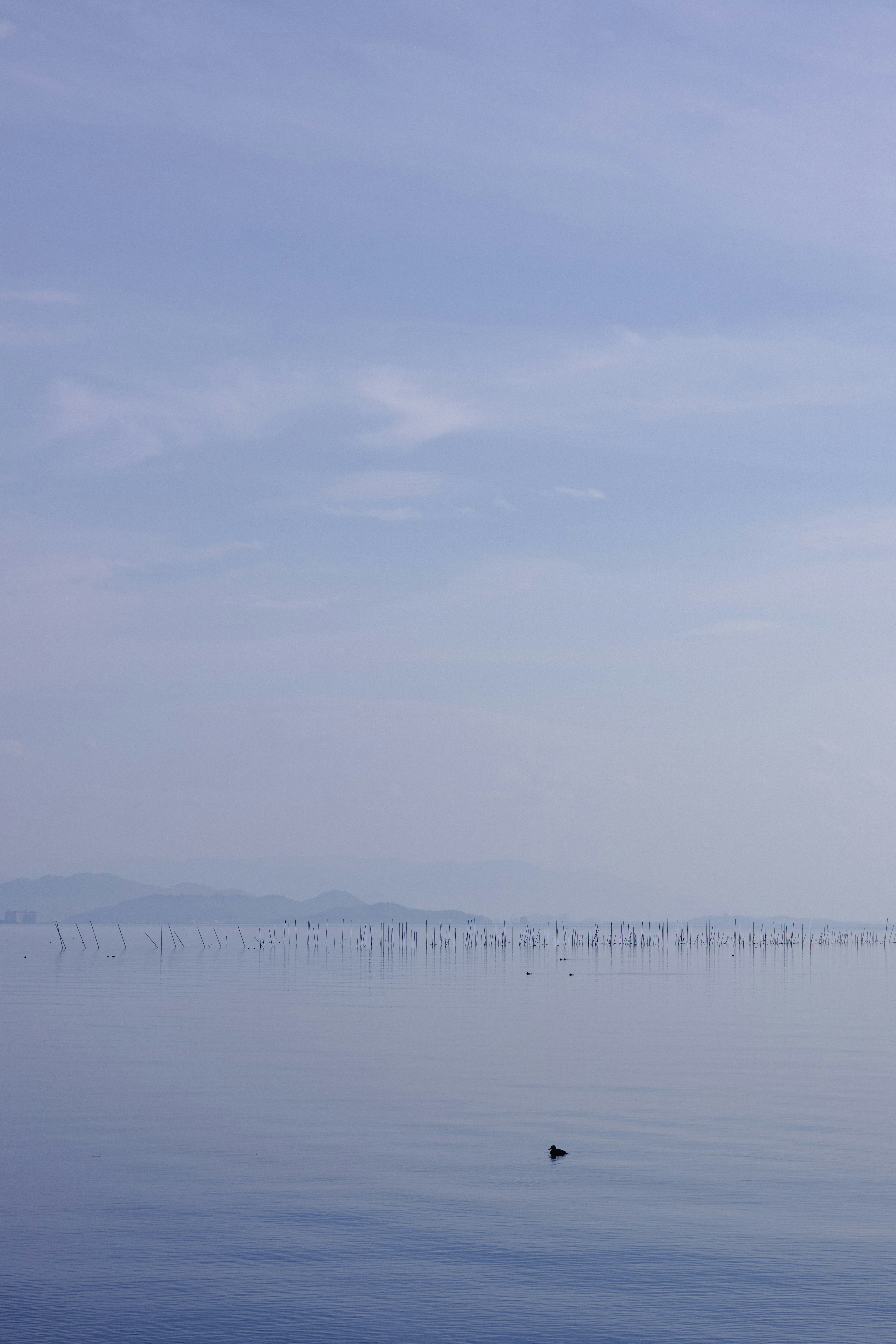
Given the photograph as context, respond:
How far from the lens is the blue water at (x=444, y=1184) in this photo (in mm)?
16500

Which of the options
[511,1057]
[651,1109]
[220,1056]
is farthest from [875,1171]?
[220,1056]

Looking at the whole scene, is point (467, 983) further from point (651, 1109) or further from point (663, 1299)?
point (663, 1299)

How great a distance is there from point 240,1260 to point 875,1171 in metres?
12.1

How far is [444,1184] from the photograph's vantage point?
23.3 m

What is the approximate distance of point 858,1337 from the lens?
→ 15.6m

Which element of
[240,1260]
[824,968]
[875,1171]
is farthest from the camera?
[824,968]

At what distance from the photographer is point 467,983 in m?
92.6

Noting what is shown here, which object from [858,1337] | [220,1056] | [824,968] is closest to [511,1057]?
[220,1056]

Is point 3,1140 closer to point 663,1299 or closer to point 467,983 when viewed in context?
point 663,1299

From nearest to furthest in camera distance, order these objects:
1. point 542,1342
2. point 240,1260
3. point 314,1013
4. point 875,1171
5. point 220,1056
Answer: point 542,1342
point 240,1260
point 875,1171
point 220,1056
point 314,1013

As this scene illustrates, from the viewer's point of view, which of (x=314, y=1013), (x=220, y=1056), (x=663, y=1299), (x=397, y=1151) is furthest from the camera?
(x=314, y=1013)

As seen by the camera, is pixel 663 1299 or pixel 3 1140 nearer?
pixel 663 1299

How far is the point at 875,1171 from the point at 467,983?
227ft

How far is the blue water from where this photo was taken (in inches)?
650
